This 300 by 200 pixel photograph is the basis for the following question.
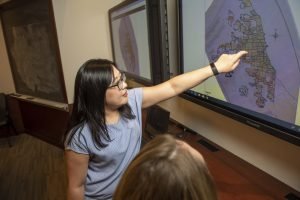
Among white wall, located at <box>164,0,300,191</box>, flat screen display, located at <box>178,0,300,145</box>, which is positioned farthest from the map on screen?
white wall, located at <box>164,0,300,191</box>

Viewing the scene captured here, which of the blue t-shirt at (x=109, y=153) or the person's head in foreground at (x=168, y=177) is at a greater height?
the person's head in foreground at (x=168, y=177)

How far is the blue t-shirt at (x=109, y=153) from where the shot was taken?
1.08m

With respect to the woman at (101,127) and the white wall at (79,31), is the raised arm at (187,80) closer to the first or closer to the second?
the woman at (101,127)

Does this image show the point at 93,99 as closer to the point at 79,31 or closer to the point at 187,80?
the point at 187,80

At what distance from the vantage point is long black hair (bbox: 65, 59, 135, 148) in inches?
41.8

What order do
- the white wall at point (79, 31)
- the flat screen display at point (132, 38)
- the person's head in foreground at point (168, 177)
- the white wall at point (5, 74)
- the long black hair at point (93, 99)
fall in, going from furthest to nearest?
the white wall at point (5, 74)
the white wall at point (79, 31)
the flat screen display at point (132, 38)
the long black hair at point (93, 99)
the person's head in foreground at point (168, 177)

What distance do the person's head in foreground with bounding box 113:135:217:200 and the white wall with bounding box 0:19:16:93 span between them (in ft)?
13.4

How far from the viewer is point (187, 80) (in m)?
1.20

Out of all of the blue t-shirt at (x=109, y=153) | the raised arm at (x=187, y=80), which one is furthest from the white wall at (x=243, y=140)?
the blue t-shirt at (x=109, y=153)

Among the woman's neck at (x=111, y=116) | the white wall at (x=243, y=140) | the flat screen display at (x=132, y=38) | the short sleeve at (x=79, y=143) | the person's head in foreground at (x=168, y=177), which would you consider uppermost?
the flat screen display at (x=132, y=38)

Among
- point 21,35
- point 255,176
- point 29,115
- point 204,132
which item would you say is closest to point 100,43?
point 21,35

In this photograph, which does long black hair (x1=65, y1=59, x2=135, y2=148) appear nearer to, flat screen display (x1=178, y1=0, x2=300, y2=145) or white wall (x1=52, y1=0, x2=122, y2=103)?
flat screen display (x1=178, y1=0, x2=300, y2=145)

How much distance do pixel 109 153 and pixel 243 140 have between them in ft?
2.33

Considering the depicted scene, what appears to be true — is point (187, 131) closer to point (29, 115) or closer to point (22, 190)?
point (22, 190)
